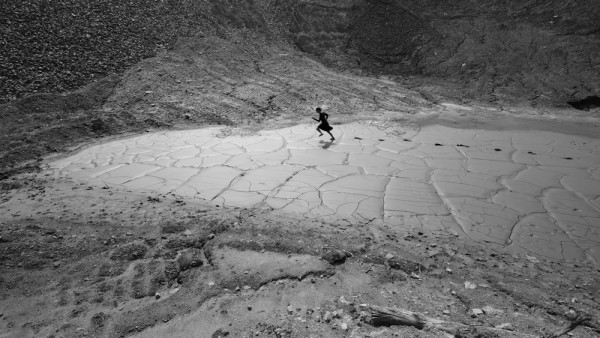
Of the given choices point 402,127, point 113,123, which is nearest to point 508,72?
point 402,127

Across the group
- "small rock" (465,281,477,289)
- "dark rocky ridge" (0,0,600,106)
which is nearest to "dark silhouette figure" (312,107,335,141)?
"small rock" (465,281,477,289)

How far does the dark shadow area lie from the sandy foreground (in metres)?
4.82

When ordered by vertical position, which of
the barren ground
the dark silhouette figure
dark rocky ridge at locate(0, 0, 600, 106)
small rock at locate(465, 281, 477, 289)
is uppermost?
dark rocky ridge at locate(0, 0, 600, 106)

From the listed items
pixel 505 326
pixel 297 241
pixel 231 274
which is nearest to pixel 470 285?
pixel 505 326

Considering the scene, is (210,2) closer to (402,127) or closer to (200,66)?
(200,66)

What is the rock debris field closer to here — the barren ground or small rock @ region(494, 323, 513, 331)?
the barren ground

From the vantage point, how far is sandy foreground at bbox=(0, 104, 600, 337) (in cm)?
361

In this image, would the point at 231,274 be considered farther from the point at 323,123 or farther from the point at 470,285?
the point at 323,123

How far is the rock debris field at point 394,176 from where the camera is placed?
531 centimetres

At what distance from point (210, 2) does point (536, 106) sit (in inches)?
477

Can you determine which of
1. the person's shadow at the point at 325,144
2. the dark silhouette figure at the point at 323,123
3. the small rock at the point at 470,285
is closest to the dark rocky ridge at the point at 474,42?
the dark silhouette figure at the point at 323,123

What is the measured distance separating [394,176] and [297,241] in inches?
111

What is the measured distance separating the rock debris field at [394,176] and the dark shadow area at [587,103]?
132 inches

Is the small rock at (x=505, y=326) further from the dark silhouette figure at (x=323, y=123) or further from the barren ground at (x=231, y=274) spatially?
the dark silhouette figure at (x=323, y=123)
